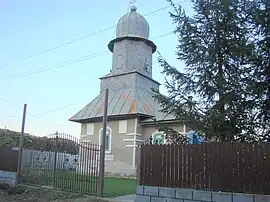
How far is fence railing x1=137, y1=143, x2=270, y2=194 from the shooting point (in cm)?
848

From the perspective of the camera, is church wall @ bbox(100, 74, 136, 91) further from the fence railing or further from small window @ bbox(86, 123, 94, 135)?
the fence railing

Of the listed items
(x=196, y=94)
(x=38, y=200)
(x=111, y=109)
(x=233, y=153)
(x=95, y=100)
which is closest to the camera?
(x=233, y=153)

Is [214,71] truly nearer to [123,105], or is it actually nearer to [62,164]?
[62,164]

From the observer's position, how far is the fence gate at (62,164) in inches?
502

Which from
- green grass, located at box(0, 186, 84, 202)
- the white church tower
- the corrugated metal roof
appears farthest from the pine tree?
the corrugated metal roof

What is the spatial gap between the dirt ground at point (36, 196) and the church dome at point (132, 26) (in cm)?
2007

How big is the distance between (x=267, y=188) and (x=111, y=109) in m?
19.7

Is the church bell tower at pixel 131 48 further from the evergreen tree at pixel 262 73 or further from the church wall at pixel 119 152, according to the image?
the evergreen tree at pixel 262 73

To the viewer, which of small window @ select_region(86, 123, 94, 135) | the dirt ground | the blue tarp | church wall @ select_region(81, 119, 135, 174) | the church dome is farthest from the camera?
the church dome

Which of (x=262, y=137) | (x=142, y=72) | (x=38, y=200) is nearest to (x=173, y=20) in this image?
(x=262, y=137)

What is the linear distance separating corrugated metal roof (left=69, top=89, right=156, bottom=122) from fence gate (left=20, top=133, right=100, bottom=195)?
35.8ft

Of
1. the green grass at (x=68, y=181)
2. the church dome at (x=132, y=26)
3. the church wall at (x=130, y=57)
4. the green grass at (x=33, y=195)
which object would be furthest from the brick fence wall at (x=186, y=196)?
the church dome at (x=132, y=26)

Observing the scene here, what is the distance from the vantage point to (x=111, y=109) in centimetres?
2720

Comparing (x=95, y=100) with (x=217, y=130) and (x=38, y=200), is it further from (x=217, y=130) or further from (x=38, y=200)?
(x=217, y=130)
